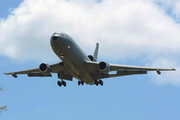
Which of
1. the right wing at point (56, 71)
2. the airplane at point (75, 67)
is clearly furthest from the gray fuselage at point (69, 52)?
the right wing at point (56, 71)

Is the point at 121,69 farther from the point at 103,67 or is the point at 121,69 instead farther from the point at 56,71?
the point at 56,71

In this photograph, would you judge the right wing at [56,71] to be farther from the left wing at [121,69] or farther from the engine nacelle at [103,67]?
the engine nacelle at [103,67]

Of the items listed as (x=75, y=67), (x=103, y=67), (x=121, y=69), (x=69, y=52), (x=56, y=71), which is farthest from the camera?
(x=56, y=71)

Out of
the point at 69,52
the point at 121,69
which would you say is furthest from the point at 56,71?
the point at 121,69

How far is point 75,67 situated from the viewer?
31750mm

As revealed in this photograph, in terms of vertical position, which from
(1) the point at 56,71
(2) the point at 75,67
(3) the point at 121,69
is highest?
(1) the point at 56,71

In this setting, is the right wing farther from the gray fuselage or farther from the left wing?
the left wing

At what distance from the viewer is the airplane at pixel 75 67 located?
28389mm

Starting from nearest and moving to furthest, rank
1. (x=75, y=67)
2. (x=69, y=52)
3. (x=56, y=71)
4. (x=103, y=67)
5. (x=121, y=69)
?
(x=69, y=52) → (x=75, y=67) → (x=103, y=67) → (x=121, y=69) → (x=56, y=71)

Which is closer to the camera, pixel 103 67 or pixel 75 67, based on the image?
pixel 75 67

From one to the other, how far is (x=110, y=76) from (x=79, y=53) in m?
8.80

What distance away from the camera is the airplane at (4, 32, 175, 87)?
28.4m

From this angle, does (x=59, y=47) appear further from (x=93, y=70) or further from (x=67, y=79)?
(x=67, y=79)

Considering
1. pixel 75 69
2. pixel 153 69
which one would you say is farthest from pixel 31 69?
pixel 153 69
